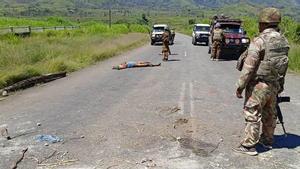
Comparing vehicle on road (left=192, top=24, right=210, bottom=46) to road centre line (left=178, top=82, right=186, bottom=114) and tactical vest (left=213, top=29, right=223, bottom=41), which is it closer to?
tactical vest (left=213, top=29, right=223, bottom=41)

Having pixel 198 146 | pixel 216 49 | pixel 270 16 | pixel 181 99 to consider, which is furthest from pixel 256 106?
pixel 216 49

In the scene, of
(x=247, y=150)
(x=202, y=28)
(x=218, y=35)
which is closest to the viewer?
(x=247, y=150)

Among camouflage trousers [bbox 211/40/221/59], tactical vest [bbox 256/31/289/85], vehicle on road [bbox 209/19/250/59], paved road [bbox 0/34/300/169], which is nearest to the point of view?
tactical vest [bbox 256/31/289/85]

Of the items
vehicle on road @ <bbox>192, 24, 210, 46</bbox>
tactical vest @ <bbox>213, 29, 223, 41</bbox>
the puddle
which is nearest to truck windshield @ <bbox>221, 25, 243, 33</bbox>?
tactical vest @ <bbox>213, 29, 223, 41</bbox>

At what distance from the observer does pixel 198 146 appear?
628cm

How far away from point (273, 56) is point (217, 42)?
1622 centimetres

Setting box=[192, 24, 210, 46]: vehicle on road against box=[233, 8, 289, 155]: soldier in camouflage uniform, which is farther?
box=[192, 24, 210, 46]: vehicle on road

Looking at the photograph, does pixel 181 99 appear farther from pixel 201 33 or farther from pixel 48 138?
pixel 201 33

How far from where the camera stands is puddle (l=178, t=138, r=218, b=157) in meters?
6.00

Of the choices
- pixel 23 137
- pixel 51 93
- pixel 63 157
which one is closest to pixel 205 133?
pixel 63 157

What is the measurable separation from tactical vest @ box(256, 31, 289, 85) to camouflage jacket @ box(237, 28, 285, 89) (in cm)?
3

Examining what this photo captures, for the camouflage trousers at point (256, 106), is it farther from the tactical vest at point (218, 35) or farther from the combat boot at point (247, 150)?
the tactical vest at point (218, 35)

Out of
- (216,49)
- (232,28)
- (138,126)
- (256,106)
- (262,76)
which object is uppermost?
(262,76)

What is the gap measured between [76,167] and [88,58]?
16967 mm
